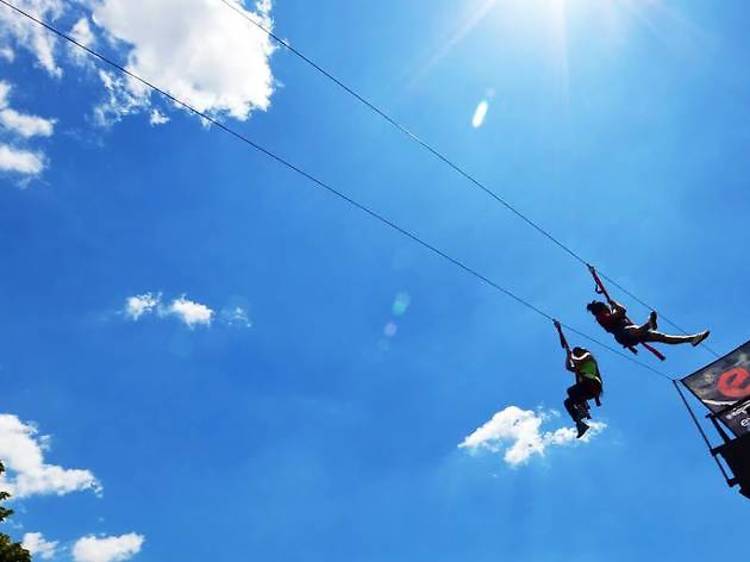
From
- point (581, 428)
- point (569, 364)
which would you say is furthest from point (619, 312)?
point (581, 428)

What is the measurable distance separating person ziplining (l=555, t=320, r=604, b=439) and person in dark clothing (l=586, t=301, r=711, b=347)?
3.47ft

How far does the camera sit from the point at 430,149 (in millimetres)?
9422

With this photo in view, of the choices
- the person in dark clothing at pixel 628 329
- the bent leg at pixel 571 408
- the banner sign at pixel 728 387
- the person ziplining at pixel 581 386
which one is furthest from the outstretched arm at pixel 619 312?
the banner sign at pixel 728 387

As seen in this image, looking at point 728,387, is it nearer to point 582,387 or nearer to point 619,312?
point 619,312

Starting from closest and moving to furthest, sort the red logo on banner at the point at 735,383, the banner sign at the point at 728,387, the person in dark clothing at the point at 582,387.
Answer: the person in dark clothing at the point at 582,387 → the banner sign at the point at 728,387 → the red logo on banner at the point at 735,383

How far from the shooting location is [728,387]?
43.4ft

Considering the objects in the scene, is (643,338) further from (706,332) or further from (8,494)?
(8,494)

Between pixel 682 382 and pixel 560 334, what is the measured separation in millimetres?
5354

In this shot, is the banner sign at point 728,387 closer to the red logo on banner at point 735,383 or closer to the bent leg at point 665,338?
the red logo on banner at point 735,383

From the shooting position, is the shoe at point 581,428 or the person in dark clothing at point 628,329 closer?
the shoe at point 581,428

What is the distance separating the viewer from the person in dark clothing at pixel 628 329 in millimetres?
11305

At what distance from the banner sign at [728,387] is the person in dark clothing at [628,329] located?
8.55 feet

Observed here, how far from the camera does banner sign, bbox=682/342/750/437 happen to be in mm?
12477

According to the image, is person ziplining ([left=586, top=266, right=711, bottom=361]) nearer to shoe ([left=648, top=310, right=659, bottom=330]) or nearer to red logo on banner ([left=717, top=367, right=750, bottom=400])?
shoe ([left=648, top=310, right=659, bottom=330])
